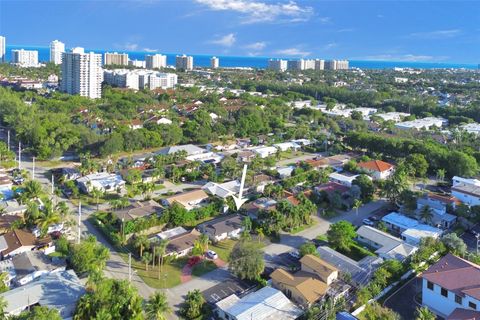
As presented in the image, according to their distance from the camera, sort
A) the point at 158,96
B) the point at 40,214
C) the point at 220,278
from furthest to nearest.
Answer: the point at 158,96 → the point at 40,214 → the point at 220,278

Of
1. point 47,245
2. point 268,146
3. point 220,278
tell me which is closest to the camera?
point 220,278

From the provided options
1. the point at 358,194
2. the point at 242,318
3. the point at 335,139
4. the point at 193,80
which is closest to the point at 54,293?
the point at 242,318

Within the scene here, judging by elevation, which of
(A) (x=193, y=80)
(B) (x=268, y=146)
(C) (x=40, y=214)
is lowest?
(C) (x=40, y=214)

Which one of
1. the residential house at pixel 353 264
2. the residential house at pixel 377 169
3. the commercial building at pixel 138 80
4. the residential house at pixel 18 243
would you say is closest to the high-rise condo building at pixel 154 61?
the commercial building at pixel 138 80

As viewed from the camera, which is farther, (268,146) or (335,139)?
(335,139)

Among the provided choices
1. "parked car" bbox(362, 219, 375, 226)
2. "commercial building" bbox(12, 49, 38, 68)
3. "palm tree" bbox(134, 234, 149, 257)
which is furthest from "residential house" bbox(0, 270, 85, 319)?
"commercial building" bbox(12, 49, 38, 68)

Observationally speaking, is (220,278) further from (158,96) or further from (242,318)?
(158,96)

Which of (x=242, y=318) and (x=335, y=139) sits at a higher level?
(x=335, y=139)

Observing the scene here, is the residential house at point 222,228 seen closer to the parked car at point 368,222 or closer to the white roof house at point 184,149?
the parked car at point 368,222
